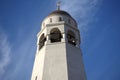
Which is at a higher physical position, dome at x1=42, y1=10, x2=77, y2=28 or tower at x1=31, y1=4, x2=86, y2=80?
dome at x1=42, y1=10, x2=77, y2=28

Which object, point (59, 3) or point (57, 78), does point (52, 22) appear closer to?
point (59, 3)

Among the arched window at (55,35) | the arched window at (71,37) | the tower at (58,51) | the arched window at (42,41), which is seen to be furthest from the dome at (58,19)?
the arched window at (42,41)

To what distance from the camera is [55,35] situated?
29406mm

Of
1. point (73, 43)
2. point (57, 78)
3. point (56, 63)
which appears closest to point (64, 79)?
point (57, 78)

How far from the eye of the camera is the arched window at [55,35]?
2898 centimetres

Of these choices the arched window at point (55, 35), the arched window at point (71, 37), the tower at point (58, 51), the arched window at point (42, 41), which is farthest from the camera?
the arched window at point (42, 41)

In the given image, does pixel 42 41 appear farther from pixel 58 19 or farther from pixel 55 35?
pixel 58 19

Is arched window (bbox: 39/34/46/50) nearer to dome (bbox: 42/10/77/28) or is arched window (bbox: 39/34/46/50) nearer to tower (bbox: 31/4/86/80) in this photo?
tower (bbox: 31/4/86/80)

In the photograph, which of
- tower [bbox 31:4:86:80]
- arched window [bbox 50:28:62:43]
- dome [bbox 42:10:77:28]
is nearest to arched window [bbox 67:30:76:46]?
tower [bbox 31:4:86:80]

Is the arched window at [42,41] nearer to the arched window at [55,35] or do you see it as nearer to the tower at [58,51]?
→ the tower at [58,51]

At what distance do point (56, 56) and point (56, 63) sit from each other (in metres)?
1.01

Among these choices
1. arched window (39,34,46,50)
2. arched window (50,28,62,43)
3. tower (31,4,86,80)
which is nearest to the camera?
tower (31,4,86,80)

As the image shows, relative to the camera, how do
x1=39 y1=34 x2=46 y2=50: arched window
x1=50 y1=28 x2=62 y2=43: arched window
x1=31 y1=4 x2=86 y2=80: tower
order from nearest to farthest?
1. x1=31 y1=4 x2=86 y2=80: tower
2. x1=50 y1=28 x2=62 y2=43: arched window
3. x1=39 y1=34 x2=46 y2=50: arched window

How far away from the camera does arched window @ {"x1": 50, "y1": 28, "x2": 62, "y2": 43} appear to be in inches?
1141
